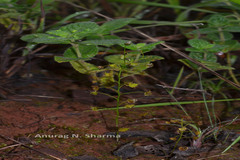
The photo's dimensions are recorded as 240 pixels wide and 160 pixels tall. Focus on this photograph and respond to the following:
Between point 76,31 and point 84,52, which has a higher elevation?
point 76,31

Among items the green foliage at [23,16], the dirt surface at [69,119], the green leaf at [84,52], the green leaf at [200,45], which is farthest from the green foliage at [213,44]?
the green foliage at [23,16]

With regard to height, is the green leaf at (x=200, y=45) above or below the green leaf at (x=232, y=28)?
below

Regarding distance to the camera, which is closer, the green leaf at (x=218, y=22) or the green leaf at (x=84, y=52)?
the green leaf at (x=84, y=52)

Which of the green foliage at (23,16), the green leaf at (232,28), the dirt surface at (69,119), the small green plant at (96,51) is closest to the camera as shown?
the dirt surface at (69,119)

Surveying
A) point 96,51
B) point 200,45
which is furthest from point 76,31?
point 200,45

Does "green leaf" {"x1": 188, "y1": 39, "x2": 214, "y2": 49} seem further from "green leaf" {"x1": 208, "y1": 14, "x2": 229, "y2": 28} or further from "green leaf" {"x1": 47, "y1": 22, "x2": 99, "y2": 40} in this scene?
"green leaf" {"x1": 47, "y1": 22, "x2": 99, "y2": 40}

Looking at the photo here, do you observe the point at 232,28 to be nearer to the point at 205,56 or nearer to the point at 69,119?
the point at 205,56

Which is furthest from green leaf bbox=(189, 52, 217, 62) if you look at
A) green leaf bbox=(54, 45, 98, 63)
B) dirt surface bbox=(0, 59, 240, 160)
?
green leaf bbox=(54, 45, 98, 63)

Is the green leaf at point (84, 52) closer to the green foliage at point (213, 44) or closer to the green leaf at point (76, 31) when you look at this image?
the green leaf at point (76, 31)

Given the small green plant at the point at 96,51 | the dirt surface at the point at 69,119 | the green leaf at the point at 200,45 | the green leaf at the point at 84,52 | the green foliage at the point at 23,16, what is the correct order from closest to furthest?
the dirt surface at the point at 69,119 < the small green plant at the point at 96,51 < the green leaf at the point at 84,52 < the green leaf at the point at 200,45 < the green foliage at the point at 23,16

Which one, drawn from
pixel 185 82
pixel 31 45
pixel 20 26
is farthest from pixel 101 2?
pixel 185 82
